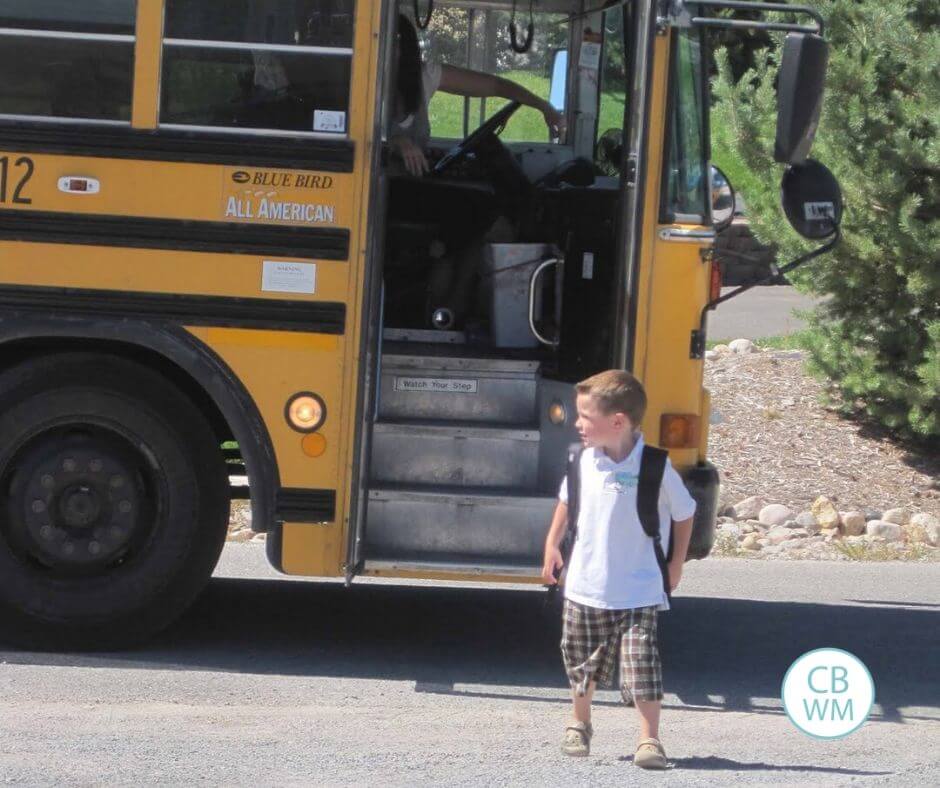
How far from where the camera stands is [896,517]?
9719mm

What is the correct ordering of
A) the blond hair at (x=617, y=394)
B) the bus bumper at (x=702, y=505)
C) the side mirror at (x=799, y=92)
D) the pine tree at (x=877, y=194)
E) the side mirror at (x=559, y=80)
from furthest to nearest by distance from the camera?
the pine tree at (x=877, y=194), the side mirror at (x=559, y=80), the bus bumper at (x=702, y=505), the side mirror at (x=799, y=92), the blond hair at (x=617, y=394)

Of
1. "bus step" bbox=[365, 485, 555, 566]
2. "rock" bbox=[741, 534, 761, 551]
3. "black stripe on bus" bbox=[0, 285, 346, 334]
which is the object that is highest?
"black stripe on bus" bbox=[0, 285, 346, 334]

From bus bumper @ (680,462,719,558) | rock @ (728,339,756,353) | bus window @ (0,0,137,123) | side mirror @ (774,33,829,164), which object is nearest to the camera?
side mirror @ (774,33,829,164)

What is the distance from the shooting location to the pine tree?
33.5 ft

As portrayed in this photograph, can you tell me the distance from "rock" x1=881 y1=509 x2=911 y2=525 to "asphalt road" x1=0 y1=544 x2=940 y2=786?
2.06m

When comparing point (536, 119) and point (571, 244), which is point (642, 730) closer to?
point (571, 244)

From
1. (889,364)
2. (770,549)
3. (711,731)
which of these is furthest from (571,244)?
(889,364)

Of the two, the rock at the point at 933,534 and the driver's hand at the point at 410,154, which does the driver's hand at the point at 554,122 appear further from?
the rock at the point at 933,534

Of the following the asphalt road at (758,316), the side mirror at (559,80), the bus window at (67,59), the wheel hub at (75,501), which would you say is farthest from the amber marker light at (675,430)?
the asphalt road at (758,316)

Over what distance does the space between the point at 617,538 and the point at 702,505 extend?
3.96 ft

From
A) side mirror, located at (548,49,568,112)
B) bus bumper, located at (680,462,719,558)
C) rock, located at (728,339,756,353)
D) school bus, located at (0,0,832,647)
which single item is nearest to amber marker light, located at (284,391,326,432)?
school bus, located at (0,0,832,647)

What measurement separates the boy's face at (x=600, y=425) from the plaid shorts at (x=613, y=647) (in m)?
0.52

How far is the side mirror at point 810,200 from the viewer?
5488 millimetres

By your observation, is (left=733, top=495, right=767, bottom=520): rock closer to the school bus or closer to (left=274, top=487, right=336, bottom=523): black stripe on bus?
the school bus
